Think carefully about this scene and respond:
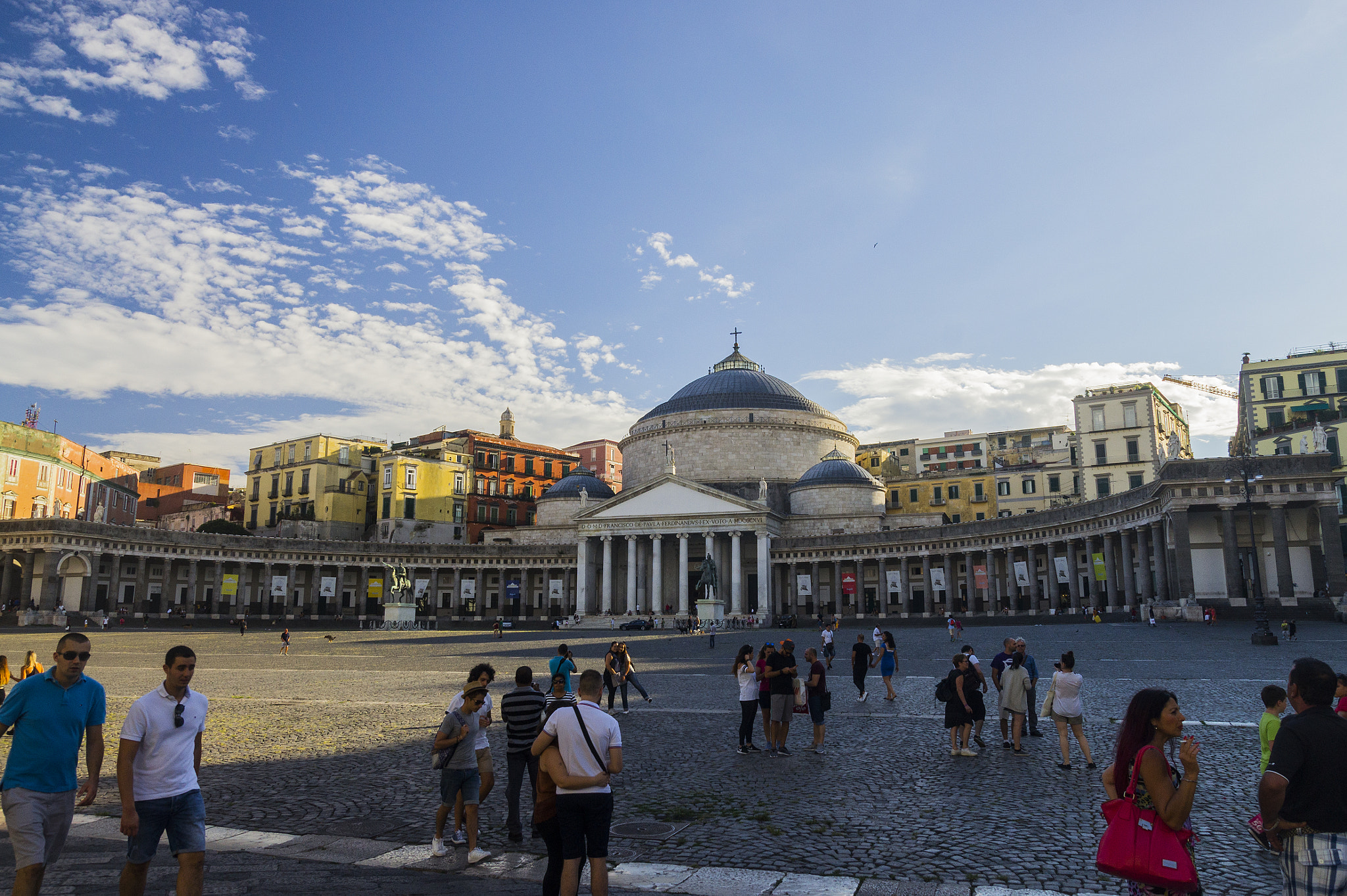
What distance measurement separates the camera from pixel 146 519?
94.2m

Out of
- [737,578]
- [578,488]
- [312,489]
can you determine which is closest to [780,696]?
[737,578]

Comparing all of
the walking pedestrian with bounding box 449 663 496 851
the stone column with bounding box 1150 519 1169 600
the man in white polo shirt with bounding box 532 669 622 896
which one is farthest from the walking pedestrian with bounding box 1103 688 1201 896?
the stone column with bounding box 1150 519 1169 600

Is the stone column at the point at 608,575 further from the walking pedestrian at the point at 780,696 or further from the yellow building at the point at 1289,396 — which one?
the walking pedestrian at the point at 780,696

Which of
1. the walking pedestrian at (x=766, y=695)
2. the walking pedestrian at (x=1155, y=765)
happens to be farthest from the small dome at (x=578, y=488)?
the walking pedestrian at (x=1155, y=765)

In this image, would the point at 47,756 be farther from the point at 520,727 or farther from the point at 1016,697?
the point at 1016,697

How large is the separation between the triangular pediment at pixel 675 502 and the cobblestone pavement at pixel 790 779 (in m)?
41.7

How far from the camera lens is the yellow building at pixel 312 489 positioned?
79250 millimetres

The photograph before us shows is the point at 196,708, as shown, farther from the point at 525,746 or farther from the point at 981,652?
the point at 981,652

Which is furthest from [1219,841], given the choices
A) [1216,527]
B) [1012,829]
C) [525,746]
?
[1216,527]

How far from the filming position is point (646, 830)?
9.28 m

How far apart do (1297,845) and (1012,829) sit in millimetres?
4157

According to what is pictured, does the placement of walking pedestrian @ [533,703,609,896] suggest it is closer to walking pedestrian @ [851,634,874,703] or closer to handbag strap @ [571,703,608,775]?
handbag strap @ [571,703,608,775]

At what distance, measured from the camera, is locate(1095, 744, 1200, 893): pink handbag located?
15.6 ft

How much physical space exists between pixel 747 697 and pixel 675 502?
180 feet
